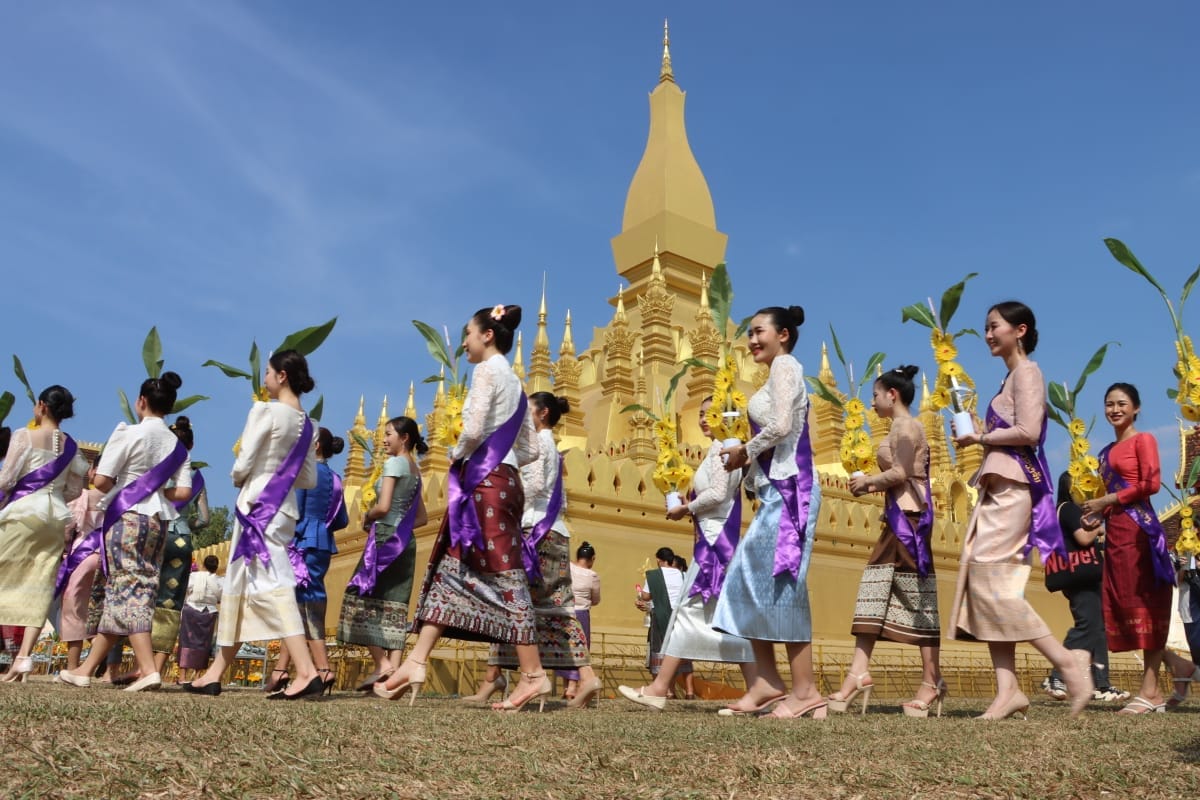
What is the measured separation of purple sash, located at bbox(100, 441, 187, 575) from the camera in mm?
6156

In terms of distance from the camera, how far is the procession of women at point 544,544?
515 centimetres

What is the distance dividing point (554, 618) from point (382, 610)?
4.88ft

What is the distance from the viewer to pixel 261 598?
5125 mm

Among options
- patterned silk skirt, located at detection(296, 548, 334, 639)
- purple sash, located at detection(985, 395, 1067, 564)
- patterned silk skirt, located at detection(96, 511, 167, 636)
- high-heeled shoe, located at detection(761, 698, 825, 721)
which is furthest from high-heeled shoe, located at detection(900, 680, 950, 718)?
patterned silk skirt, located at detection(96, 511, 167, 636)

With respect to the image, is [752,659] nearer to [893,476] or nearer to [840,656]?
[893,476]

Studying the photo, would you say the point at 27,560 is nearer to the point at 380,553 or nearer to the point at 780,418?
the point at 380,553

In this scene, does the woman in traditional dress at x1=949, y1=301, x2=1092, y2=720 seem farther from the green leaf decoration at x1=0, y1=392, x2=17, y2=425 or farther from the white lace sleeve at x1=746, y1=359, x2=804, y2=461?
the green leaf decoration at x1=0, y1=392, x2=17, y2=425

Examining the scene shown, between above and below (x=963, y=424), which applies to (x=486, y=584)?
below

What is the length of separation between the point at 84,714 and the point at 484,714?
5.81ft

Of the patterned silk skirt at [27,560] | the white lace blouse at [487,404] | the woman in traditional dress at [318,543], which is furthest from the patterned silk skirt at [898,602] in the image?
the patterned silk skirt at [27,560]

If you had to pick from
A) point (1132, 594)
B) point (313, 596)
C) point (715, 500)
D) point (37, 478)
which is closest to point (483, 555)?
point (715, 500)

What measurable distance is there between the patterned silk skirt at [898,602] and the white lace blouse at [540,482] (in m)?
2.05

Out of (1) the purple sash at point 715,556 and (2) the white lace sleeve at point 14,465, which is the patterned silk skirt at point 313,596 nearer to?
(2) the white lace sleeve at point 14,465

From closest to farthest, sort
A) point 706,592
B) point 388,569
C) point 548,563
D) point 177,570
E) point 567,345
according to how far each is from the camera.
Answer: point 706,592 < point 548,563 < point 388,569 < point 177,570 < point 567,345
